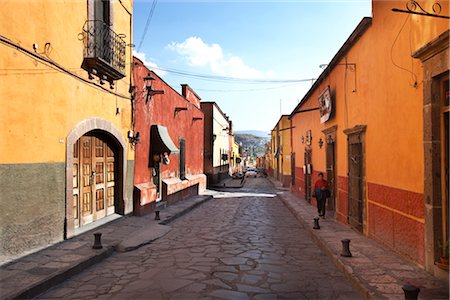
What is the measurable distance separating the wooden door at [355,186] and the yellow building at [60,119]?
6485mm

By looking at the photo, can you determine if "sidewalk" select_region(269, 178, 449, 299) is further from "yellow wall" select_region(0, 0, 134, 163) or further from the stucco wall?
"yellow wall" select_region(0, 0, 134, 163)

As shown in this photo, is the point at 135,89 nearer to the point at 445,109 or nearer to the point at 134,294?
the point at 134,294

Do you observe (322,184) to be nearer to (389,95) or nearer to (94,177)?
(389,95)

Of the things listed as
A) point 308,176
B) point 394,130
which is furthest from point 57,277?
point 308,176

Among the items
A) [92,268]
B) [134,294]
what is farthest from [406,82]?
[92,268]

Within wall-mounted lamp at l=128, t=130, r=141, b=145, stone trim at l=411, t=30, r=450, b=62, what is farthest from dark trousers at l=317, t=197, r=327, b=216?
stone trim at l=411, t=30, r=450, b=62

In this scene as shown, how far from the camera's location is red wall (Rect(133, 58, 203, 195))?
1298 cm

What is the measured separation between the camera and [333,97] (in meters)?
12.0

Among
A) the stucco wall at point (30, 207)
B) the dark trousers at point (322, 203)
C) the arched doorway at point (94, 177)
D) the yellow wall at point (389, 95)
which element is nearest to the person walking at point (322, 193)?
the dark trousers at point (322, 203)

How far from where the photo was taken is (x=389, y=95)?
723 cm

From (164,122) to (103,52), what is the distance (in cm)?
647

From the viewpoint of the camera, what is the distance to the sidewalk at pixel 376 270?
4906mm

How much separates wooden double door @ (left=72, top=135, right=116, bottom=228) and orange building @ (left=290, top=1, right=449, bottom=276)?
22.0 ft

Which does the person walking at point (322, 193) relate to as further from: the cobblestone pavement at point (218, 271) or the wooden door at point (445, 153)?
the wooden door at point (445, 153)
